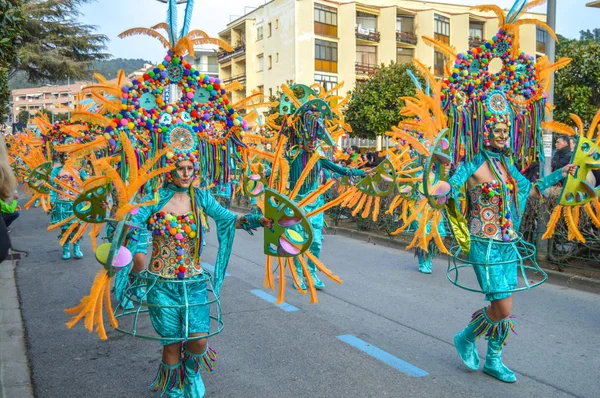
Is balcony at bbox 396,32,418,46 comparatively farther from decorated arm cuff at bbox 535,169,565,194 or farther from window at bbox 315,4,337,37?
decorated arm cuff at bbox 535,169,565,194

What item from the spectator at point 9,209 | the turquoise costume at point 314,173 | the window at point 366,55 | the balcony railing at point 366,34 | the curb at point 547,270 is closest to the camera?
the spectator at point 9,209

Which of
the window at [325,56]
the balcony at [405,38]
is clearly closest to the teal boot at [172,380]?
the window at [325,56]

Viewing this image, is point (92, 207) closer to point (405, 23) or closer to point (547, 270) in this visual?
point (547, 270)

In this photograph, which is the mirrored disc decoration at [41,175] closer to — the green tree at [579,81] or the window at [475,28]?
the green tree at [579,81]

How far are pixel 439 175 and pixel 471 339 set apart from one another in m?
1.36

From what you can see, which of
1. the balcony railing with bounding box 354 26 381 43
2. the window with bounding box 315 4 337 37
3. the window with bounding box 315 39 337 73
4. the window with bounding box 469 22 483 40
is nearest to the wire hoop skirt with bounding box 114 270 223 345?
the window with bounding box 315 39 337 73

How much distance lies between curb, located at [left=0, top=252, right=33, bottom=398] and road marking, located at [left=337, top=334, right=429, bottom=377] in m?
2.69

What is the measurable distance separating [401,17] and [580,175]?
3858 cm

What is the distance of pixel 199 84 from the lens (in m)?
4.05

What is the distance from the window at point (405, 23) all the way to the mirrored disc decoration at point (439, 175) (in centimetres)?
3859

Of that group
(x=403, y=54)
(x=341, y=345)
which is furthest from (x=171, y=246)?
(x=403, y=54)

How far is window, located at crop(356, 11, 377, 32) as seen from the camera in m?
39.1

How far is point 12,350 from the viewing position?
5.02 m

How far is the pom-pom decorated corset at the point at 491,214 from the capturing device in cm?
436
